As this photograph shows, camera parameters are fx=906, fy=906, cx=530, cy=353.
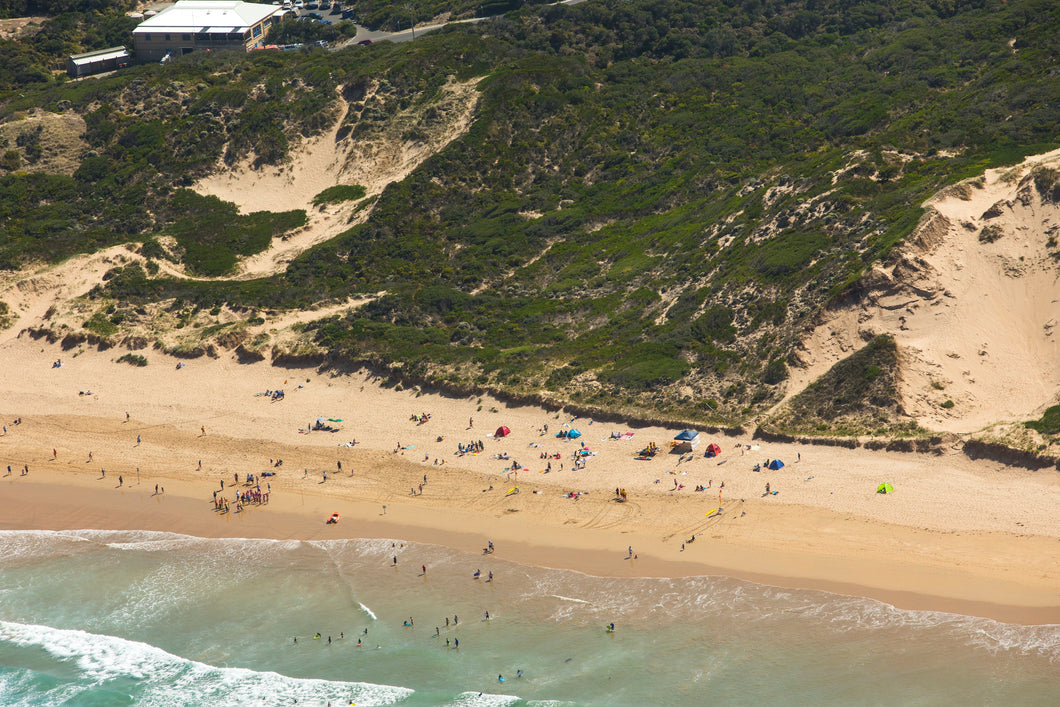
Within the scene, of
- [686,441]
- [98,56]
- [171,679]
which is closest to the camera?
[171,679]

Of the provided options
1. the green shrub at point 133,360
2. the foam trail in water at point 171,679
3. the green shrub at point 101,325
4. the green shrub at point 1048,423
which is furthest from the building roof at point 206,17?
the green shrub at point 1048,423

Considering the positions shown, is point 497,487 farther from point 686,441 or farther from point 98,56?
point 98,56

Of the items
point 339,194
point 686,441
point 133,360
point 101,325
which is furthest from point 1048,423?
point 339,194

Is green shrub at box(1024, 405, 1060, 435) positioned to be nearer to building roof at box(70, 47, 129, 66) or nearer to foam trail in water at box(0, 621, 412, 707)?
foam trail in water at box(0, 621, 412, 707)

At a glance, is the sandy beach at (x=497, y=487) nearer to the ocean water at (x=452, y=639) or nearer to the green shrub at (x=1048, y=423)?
the ocean water at (x=452, y=639)

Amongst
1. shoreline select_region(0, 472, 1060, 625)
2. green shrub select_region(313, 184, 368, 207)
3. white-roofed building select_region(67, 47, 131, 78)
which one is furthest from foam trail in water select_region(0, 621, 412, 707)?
white-roofed building select_region(67, 47, 131, 78)
